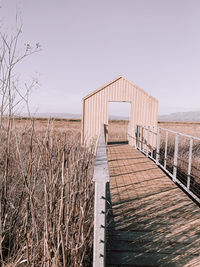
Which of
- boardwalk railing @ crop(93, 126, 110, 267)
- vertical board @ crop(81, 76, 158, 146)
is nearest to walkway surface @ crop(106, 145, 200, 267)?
boardwalk railing @ crop(93, 126, 110, 267)

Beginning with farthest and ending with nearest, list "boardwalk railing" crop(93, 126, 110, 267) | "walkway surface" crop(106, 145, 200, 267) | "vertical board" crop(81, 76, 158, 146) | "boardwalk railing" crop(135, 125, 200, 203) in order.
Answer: "vertical board" crop(81, 76, 158, 146)
"boardwalk railing" crop(135, 125, 200, 203)
"walkway surface" crop(106, 145, 200, 267)
"boardwalk railing" crop(93, 126, 110, 267)

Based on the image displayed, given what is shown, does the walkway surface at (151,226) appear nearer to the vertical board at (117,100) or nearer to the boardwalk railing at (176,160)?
the boardwalk railing at (176,160)

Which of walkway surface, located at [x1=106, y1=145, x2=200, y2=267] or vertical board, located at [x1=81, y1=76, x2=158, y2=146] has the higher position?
vertical board, located at [x1=81, y1=76, x2=158, y2=146]

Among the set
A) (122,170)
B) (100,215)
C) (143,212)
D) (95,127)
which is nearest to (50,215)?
(100,215)

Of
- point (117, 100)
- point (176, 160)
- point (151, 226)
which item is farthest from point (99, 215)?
point (117, 100)

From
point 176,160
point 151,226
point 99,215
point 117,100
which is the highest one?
point 117,100

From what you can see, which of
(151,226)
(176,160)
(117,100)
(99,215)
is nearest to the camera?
(99,215)

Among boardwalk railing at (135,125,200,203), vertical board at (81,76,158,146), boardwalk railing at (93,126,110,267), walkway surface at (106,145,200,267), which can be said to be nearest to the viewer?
boardwalk railing at (93,126,110,267)

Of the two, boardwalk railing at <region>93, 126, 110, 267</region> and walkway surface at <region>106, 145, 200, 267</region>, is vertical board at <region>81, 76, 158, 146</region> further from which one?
boardwalk railing at <region>93, 126, 110, 267</region>

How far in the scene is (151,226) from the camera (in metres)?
2.78

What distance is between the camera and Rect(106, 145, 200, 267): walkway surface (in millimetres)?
2189

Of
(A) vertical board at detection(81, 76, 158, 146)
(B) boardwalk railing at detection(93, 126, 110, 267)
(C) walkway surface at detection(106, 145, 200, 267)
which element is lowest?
(C) walkway surface at detection(106, 145, 200, 267)

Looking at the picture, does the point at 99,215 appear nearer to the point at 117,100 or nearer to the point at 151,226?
the point at 151,226

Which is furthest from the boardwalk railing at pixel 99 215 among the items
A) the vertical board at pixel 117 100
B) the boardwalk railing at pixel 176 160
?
the vertical board at pixel 117 100
